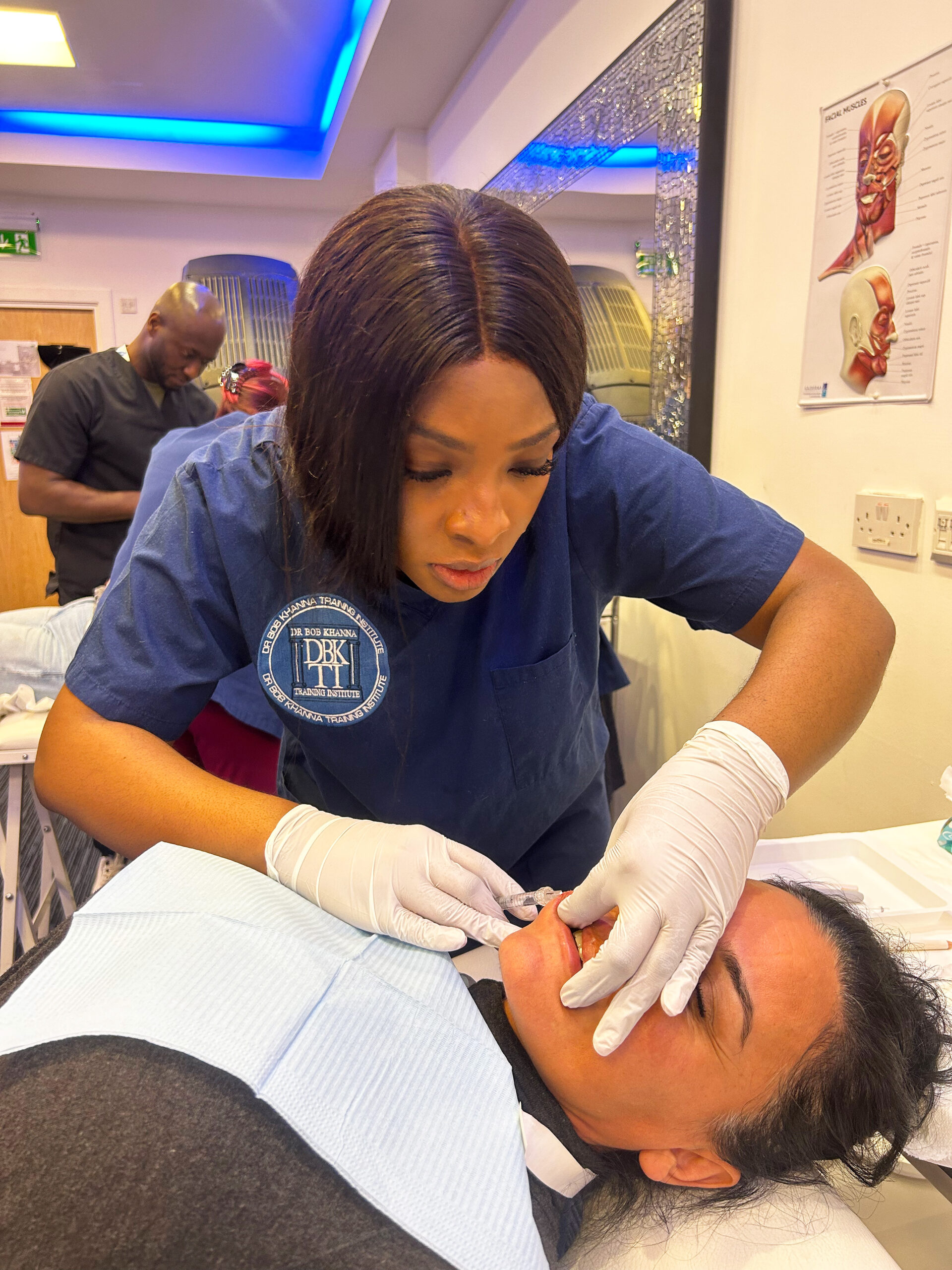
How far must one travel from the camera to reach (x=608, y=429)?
1.09m

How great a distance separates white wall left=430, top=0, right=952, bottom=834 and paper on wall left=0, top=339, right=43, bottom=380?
4.45m

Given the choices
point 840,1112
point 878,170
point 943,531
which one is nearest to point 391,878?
point 840,1112

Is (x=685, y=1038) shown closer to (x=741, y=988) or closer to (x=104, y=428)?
(x=741, y=988)

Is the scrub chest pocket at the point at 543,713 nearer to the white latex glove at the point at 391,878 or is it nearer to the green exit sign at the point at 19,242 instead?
the white latex glove at the point at 391,878

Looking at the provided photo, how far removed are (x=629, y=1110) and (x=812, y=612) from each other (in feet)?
1.99

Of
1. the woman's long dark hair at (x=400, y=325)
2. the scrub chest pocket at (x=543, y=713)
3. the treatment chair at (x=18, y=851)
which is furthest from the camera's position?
the treatment chair at (x=18, y=851)

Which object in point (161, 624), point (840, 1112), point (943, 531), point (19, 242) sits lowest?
point (840, 1112)

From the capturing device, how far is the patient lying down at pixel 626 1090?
628 mm

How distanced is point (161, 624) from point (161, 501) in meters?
0.82

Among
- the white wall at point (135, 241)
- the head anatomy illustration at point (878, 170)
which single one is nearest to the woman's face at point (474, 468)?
the head anatomy illustration at point (878, 170)

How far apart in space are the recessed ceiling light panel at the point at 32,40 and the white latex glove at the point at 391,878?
4.03 m

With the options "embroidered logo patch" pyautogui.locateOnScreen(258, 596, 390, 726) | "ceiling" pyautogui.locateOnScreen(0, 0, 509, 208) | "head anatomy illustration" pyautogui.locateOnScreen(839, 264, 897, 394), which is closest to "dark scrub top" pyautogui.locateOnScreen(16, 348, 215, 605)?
"ceiling" pyautogui.locateOnScreen(0, 0, 509, 208)

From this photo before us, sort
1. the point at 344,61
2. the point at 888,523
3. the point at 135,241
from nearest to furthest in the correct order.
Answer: the point at 888,523 → the point at 344,61 → the point at 135,241

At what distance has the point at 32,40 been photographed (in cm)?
373
